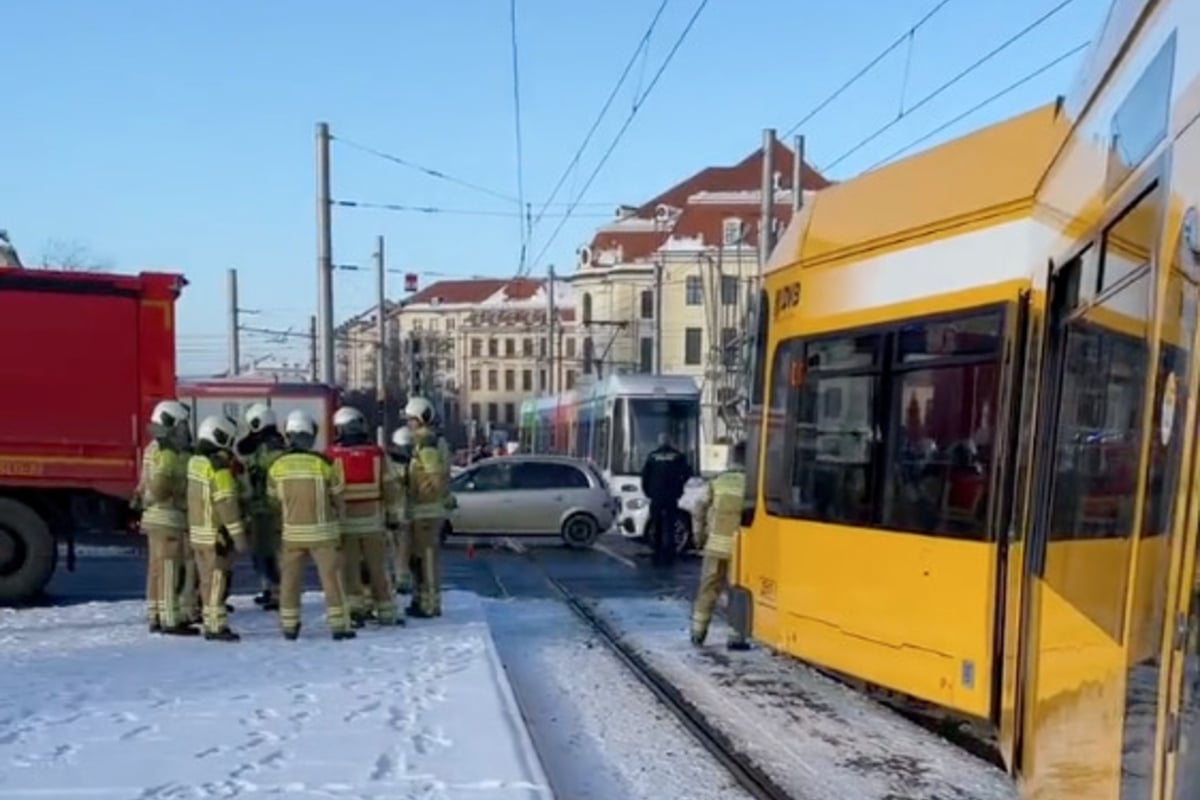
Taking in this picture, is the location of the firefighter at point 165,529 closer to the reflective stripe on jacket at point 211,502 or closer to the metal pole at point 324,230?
the reflective stripe on jacket at point 211,502

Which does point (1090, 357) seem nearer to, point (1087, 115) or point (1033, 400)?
point (1087, 115)

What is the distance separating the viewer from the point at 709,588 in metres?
12.5

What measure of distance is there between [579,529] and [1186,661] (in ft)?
73.0

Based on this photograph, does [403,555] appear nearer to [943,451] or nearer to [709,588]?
[709,588]

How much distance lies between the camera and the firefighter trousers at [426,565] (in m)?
13.3

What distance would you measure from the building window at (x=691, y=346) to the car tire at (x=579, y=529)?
6218 cm

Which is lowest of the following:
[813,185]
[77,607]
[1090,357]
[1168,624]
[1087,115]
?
[77,607]

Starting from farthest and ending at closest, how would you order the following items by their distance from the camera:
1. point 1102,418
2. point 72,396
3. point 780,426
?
point 72,396
point 780,426
point 1102,418

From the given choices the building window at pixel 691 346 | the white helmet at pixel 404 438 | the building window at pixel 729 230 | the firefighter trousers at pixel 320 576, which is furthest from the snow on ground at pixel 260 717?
the building window at pixel 691 346

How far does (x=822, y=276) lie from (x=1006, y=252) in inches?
82.9

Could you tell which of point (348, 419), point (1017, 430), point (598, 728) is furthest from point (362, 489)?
point (1017, 430)

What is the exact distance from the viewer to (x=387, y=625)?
12867mm

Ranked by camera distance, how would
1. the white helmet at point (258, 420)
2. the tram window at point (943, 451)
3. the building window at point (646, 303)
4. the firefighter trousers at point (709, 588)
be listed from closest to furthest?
the tram window at point (943, 451), the firefighter trousers at point (709, 588), the white helmet at point (258, 420), the building window at point (646, 303)

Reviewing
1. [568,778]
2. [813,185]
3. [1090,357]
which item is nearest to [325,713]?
[568,778]
